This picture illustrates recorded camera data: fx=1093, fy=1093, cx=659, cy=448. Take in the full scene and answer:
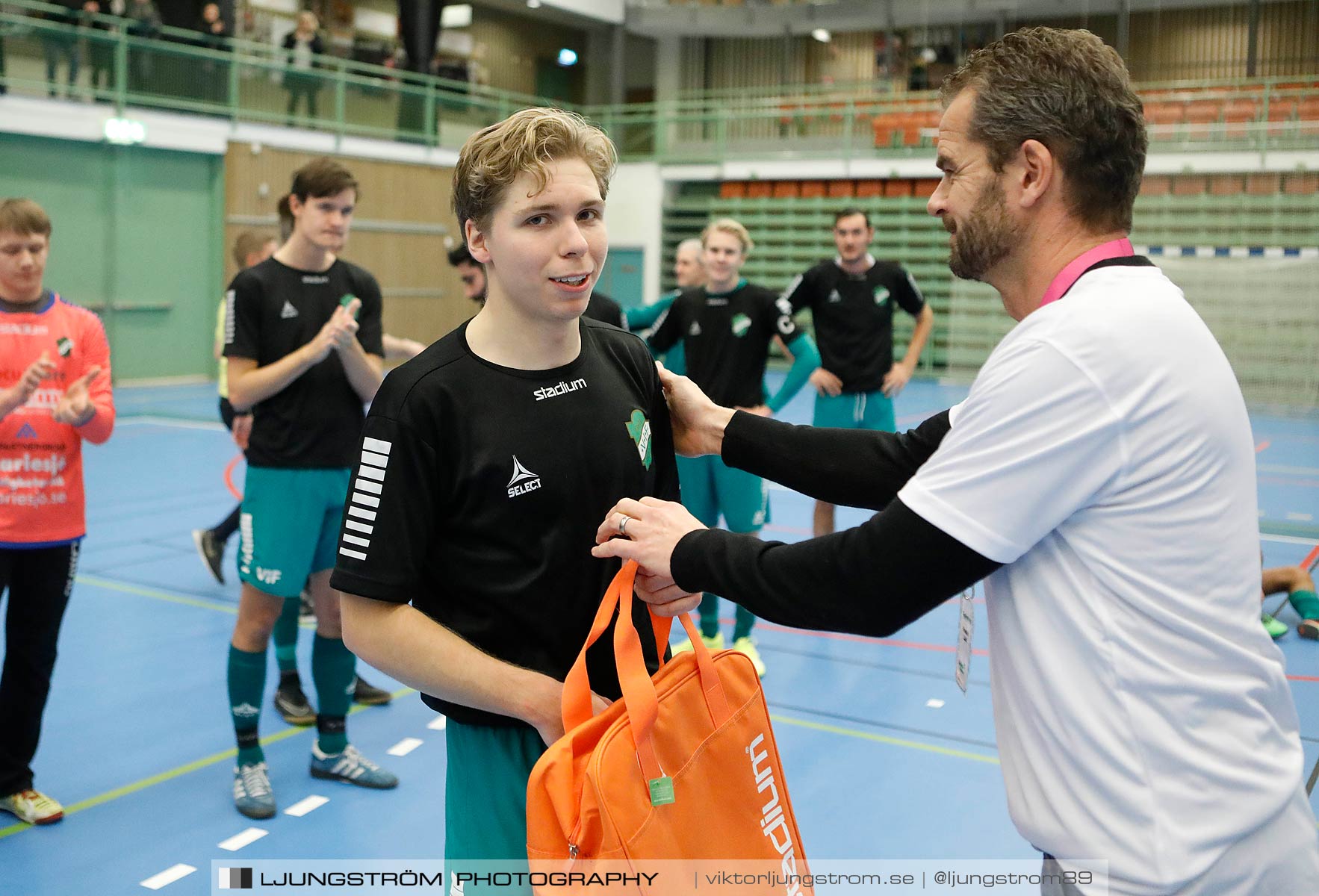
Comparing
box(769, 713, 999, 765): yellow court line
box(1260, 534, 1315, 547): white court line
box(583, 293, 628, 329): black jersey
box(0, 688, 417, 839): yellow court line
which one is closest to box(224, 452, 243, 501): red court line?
box(583, 293, 628, 329): black jersey

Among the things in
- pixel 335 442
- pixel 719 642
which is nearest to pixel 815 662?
pixel 719 642

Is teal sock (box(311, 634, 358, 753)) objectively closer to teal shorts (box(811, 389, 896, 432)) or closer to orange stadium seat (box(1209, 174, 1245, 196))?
teal shorts (box(811, 389, 896, 432))

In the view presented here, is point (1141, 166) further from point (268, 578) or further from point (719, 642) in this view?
point (719, 642)

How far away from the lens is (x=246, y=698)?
4051 millimetres

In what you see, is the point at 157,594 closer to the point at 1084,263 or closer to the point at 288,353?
the point at 288,353

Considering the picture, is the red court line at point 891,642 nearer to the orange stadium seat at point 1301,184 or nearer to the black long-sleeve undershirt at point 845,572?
the black long-sleeve undershirt at point 845,572

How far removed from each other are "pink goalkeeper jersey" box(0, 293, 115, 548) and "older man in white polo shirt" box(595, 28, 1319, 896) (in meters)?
3.23

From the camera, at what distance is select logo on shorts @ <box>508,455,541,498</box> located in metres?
1.87

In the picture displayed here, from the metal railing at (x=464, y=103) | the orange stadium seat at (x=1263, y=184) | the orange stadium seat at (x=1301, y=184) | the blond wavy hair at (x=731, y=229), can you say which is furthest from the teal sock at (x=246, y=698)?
the orange stadium seat at (x=1263, y=184)

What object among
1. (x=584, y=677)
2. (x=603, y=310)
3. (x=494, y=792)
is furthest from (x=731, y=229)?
(x=584, y=677)

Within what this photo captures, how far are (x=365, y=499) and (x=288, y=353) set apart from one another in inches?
107

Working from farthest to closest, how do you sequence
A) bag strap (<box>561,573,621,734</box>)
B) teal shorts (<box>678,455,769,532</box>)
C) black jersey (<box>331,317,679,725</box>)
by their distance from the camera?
teal shorts (<box>678,455,769,532</box>), black jersey (<box>331,317,679,725</box>), bag strap (<box>561,573,621,734</box>)

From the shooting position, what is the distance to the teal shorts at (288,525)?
4.09 metres

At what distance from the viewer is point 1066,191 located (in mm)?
1633
